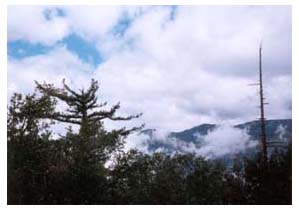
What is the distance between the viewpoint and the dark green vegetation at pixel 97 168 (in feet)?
33.3

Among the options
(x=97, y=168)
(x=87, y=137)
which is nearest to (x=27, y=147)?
(x=87, y=137)

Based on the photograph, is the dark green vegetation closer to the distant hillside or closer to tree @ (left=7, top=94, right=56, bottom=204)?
tree @ (left=7, top=94, right=56, bottom=204)

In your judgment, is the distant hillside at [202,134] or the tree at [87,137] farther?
the tree at [87,137]

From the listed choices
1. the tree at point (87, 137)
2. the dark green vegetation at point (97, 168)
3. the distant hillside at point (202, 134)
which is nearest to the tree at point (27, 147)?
the dark green vegetation at point (97, 168)

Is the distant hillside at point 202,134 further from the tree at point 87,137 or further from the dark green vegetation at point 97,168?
the tree at point 87,137

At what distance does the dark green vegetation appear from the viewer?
10.2 metres

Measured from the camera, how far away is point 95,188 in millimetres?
10305

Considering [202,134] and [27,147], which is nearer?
[202,134]

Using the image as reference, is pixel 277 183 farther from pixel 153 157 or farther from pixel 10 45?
pixel 10 45

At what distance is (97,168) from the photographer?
10367 millimetres

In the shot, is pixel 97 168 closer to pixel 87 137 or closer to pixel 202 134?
pixel 87 137
